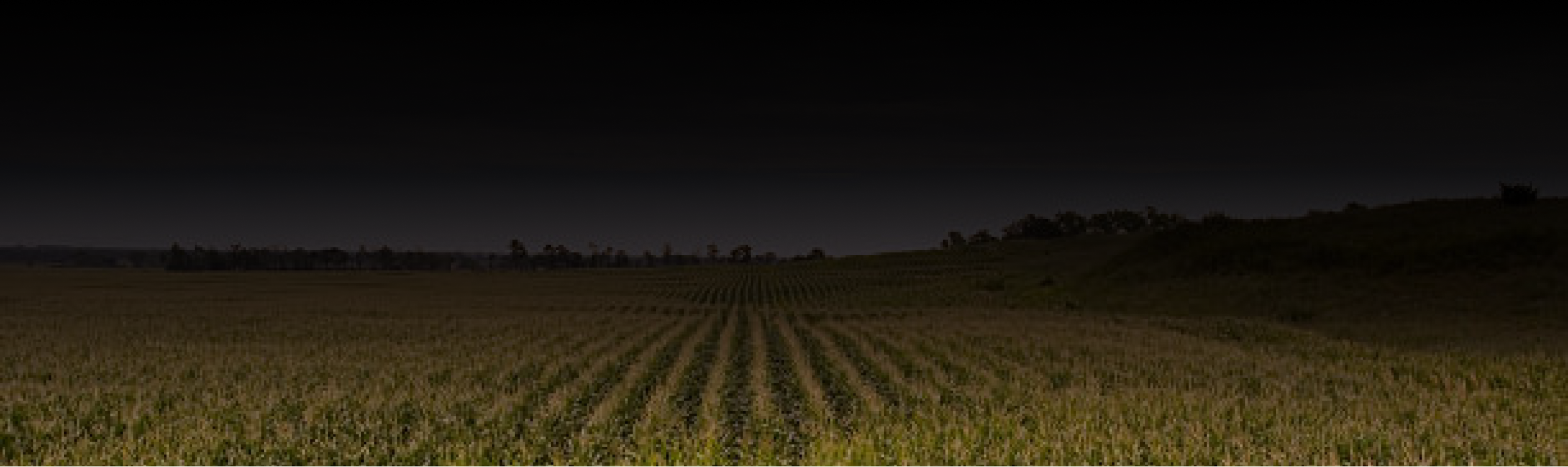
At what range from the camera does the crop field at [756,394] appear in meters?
11.7

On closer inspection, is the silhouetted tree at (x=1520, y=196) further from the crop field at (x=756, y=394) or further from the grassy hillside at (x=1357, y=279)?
the crop field at (x=756, y=394)

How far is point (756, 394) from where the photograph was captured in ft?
69.8

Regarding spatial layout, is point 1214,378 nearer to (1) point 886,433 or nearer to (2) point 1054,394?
(2) point 1054,394

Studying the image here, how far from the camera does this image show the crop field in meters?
11.7

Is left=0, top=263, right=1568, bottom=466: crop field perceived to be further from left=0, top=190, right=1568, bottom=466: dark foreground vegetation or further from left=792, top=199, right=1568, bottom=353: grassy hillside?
left=792, top=199, right=1568, bottom=353: grassy hillside

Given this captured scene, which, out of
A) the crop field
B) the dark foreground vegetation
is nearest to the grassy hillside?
the dark foreground vegetation

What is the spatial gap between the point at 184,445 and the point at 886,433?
371 inches

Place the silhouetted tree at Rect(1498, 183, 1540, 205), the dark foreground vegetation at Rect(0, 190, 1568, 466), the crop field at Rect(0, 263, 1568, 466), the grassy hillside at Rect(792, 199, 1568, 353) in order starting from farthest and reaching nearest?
the silhouetted tree at Rect(1498, 183, 1540, 205)
the grassy hillside at Rect(792, 199, 1568, 353)
the dark foreground vegetation at Rect(0, 190, 1568, 466)
the crop field at Rect(0, 263, 1568, 466)

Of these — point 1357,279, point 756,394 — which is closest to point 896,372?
point 756,394

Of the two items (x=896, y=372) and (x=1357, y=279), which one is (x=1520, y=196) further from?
(x=896, y=372)

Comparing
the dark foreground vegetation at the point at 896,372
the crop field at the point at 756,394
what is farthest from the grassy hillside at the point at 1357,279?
the crop field at the point at 756,394

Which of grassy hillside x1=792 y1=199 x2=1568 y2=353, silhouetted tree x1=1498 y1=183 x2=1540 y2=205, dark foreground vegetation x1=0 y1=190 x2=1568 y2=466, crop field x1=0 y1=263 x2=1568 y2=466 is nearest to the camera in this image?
crop field x1=0 y1=263 x2=1568 y2=466

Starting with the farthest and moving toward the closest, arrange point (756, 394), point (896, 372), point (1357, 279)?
point (1357, 279) < point (896, 372) < point (756, 394)

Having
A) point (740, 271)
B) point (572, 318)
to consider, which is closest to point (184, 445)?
point (572, 318)
